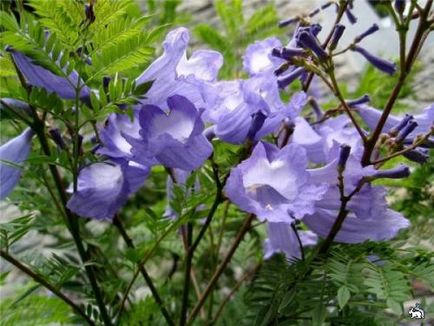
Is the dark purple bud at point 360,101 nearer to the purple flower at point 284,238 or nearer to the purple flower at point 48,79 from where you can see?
the purple flower at point 284,238

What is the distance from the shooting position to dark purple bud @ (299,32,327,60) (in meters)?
0.46

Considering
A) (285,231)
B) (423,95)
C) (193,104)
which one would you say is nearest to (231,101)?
(193,104)

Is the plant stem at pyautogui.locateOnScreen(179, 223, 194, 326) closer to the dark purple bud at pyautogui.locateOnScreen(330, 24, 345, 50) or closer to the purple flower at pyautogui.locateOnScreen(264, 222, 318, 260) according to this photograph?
the purple flower at pyautogui.locateOnScreen(264, 222, 318, 260)

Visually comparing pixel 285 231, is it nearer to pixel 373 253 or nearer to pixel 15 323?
pixel 373 253

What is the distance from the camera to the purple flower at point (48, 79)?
46 centimetres

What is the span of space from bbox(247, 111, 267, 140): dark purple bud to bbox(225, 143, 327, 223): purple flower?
0.5 inches

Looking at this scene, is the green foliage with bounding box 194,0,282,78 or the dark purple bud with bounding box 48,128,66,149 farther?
the green foliage with bounding box 194,0,282,78

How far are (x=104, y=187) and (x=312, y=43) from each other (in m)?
0.20

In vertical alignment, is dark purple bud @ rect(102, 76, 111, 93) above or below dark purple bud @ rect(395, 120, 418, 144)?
above

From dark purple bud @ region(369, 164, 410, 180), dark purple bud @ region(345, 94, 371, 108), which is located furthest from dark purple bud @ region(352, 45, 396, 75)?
dark purple bud @ region(369, 164, 410, 180)

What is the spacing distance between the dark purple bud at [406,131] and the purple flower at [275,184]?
0.07 meters

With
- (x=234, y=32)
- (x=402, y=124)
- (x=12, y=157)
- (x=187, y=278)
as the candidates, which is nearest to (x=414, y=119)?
(x=402, y=124)

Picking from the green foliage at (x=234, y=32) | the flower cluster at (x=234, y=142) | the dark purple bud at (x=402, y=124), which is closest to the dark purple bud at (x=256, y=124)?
the flower cluster at (x=234, y=142)

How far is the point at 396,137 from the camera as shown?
0.48 meters
